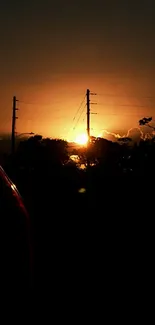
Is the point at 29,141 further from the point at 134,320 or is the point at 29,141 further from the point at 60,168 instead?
the point at 134,320

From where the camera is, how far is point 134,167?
46.1m

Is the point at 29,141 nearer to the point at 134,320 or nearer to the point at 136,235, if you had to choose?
the point at 136,235

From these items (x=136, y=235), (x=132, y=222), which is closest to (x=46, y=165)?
(x=132, y=222)

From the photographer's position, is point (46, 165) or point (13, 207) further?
point (46, 165)

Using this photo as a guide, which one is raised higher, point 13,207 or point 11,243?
point 13,207

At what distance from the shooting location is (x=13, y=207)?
100 inches

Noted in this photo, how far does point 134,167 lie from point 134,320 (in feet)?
136

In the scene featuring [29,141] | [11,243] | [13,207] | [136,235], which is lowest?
[136,235]

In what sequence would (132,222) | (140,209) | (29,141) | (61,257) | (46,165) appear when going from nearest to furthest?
(61,257), (132,222), (140,209), (46,165), (29,141)

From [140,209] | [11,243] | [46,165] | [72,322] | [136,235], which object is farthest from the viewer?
A: [46,165]

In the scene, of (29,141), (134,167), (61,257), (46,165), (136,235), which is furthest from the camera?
(29,141)

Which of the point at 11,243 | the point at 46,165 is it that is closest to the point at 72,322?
the point at 11,243

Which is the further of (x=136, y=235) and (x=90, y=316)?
(x=136, y=235)

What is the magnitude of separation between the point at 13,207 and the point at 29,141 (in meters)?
59.4
